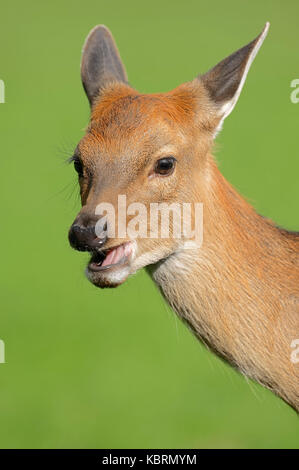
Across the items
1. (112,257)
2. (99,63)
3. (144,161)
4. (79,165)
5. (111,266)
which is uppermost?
(99,63)

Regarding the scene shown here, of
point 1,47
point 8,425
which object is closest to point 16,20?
point 1,47

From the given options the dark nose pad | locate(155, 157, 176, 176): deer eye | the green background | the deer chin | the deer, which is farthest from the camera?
the green background

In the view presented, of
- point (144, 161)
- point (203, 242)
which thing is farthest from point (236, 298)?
point (144, 161)

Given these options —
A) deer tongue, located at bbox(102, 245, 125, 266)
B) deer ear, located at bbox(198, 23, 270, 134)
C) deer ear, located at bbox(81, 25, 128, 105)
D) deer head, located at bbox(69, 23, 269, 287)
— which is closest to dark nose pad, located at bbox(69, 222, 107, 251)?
deer head, located at bbox(69, 23, 269, 287)

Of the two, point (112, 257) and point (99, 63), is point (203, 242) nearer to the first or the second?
point (112, 257)

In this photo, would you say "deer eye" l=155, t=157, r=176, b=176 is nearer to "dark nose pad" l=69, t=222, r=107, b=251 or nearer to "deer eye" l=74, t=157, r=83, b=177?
"deer eye" l=74, t=157, r=83, b=177

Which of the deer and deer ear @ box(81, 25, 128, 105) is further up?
deer ear @ box(81, 25, 128, 105)

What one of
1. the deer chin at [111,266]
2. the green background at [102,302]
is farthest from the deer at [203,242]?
the green background at [102,302]

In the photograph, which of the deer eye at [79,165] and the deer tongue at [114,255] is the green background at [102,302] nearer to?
the deer eye at [79,165]
